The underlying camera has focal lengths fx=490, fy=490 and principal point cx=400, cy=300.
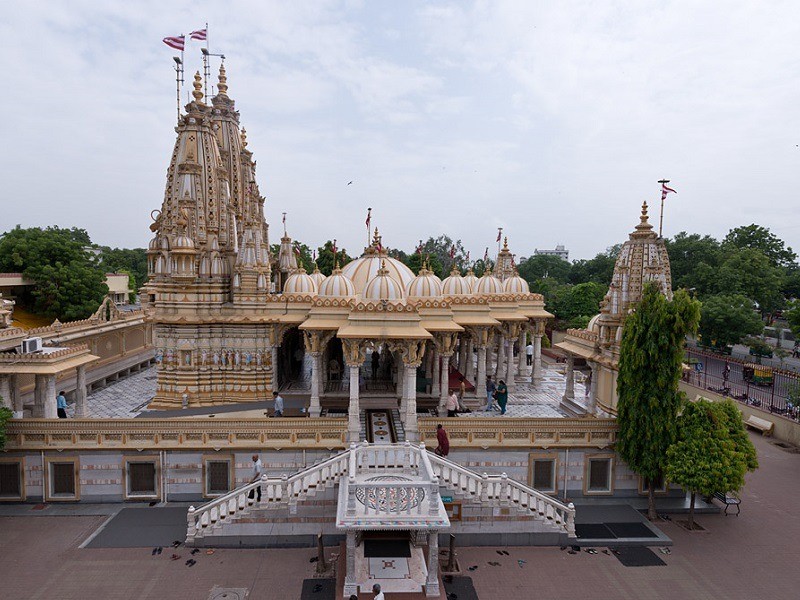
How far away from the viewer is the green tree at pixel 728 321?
4141 centimetres

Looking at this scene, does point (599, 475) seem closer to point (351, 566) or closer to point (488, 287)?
point (351, 566)

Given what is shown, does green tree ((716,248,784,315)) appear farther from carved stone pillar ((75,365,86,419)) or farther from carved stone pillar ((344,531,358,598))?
carved stone pillar ((75,365,86,419))

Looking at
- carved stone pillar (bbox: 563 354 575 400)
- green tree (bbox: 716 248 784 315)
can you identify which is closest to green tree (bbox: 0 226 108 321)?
carved stone pillar (bbox: 563 354 575 400)

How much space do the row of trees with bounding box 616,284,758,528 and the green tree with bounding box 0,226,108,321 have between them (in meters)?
42.7

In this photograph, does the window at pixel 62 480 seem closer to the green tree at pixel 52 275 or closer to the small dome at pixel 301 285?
the small dome at pixel 301 285

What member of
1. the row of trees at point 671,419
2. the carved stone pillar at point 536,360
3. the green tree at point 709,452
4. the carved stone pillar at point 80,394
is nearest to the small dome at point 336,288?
the carved stone pillar at point 80,394

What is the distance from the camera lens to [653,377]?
16.0 metres

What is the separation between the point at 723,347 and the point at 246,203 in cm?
4181

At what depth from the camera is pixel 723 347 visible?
43.4m

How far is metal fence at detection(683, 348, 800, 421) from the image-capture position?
26328 millimetres

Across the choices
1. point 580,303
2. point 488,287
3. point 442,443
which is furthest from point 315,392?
point 580,303

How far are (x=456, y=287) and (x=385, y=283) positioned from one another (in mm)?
10222

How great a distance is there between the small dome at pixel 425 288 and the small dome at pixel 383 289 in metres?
3.95

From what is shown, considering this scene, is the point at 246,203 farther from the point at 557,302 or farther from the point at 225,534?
the point at 557,302
